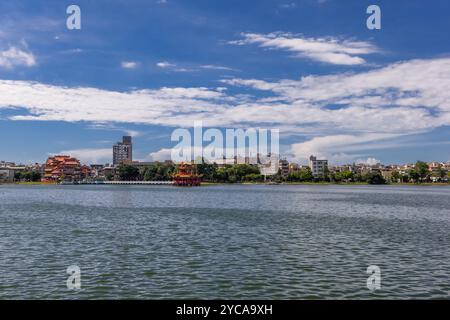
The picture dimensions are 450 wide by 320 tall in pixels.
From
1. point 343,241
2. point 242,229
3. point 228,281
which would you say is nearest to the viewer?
point 228,281
